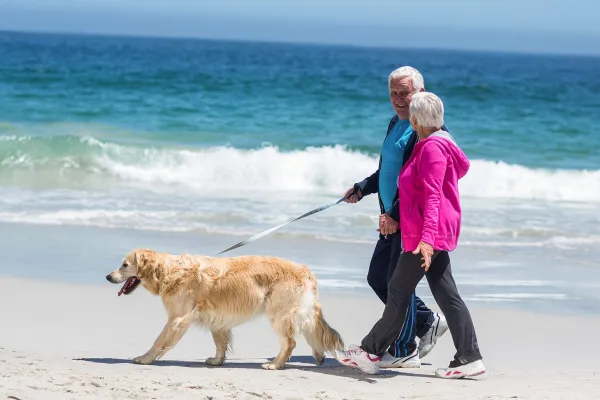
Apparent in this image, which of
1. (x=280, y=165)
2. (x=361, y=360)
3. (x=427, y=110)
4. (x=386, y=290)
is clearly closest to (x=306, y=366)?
(x=361, y=360)

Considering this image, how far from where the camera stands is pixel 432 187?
4582 millimetres

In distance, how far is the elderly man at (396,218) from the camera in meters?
4.93

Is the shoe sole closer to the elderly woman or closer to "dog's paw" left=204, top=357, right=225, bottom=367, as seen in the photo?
the elderly woman

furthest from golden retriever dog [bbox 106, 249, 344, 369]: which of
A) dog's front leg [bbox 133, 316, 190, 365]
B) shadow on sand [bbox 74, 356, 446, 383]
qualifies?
shadow on sand [bbox 74, 356, 446, 383]

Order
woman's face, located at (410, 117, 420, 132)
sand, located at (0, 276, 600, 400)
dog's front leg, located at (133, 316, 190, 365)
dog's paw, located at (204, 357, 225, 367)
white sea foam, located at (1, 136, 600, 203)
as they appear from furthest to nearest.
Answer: white sea foam, located at (1, 136, 600, 203) → dog's paw, located at (204, 357, 225, 367) → dog's front leg, located at (133, 316, 190, 365) → woman's face, located at (410, 117, 420, 132) → sand, located at (0, 276, 600, 400)

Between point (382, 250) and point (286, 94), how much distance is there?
24.3 m

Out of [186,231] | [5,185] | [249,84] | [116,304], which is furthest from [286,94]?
[116,304]

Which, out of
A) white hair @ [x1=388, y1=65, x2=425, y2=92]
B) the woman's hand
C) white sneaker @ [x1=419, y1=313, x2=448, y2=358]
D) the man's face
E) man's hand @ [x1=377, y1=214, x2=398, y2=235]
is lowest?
white sneaker @ [x1=419, y1=313, x2=448, y2=358]

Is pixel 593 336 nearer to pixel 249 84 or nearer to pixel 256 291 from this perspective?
pixel 256 291

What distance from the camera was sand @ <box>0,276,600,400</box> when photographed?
14.9 ft

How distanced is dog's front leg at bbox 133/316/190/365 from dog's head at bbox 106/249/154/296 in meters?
0.31

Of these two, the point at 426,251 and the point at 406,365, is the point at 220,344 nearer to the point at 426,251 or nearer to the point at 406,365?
the point at 406,365

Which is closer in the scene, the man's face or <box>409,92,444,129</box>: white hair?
<box>409,92,444,129</box>: white hair

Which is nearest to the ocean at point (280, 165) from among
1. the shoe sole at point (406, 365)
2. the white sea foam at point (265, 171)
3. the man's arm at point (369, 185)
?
the white sea foam at point (265, 171)
